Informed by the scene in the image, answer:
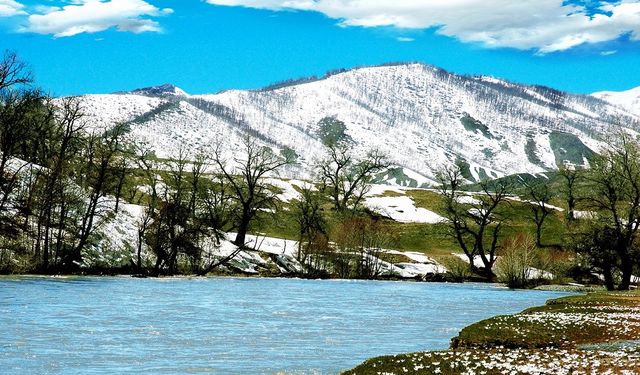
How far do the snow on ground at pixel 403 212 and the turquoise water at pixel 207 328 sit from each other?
116 meters

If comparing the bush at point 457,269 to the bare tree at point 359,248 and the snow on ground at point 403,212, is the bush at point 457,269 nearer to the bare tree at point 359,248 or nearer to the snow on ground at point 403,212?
the bare tree at point 359,248

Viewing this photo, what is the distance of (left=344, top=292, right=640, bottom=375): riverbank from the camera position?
20.2 m

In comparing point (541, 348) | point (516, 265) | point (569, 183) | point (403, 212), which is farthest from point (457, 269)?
point (541, 348)

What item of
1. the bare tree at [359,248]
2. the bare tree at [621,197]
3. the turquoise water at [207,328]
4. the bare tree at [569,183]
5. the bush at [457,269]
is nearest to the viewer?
the turquoise water at [207,328]

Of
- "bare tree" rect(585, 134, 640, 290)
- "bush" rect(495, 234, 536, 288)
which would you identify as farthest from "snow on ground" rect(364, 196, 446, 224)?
"bare tree" rect(585, 134, 640, 290)

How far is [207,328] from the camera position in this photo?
36.0 metres

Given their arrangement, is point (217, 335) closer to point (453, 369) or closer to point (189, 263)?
point (453, 369)

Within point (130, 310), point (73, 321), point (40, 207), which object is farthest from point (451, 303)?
point (40, 207)

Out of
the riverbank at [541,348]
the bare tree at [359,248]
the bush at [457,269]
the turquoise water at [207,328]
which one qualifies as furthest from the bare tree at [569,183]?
the riverbank at [541,348]

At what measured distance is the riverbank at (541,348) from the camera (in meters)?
20.2

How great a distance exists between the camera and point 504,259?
98.2m

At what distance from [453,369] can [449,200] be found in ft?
339

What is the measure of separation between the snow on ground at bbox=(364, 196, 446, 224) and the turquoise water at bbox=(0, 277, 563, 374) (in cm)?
11606

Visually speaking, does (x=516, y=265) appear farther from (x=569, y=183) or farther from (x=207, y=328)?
(x=569, y=183)
